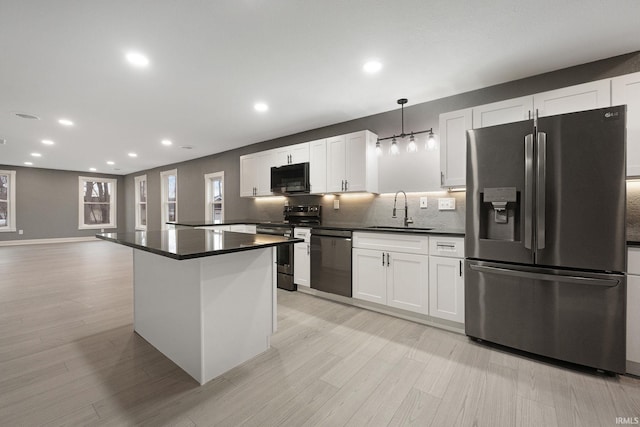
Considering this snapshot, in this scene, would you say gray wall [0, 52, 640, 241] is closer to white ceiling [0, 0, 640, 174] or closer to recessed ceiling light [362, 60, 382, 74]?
white ceiling [0, 0, 640, 174]

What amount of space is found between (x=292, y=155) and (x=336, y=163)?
2.89 ft

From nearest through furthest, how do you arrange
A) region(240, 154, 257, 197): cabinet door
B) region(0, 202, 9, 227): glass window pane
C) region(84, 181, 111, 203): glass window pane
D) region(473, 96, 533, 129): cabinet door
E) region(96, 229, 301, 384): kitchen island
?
region(96, 229, 301, 384): kitchen island → region(473, 96, 533, 129): cabinet door → region(240, 154, 257, 197): cabinet door → region(0, 202, 9, 227): glass window pane → region(84, 181, 111, 203): glass window pane

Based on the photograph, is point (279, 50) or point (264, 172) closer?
point (279, 50)

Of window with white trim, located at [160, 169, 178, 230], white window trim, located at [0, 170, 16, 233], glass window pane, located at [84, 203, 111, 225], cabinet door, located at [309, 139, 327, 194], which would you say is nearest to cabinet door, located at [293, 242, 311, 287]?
cabinet door, located at [309, 139, 327, 194]

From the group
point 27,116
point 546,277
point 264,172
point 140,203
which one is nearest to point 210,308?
point 546,277

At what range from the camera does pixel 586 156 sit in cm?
187

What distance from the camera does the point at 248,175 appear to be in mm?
4973

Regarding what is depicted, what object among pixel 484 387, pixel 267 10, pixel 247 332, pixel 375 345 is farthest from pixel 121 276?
pixel 484 387

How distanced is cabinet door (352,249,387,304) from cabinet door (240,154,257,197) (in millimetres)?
2607

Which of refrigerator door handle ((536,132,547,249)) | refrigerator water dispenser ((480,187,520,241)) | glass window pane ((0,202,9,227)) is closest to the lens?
refrigerator door handle ((536,132,547,249))

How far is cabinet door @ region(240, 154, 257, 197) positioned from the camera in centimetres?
487

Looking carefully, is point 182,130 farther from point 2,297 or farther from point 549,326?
point 549,326

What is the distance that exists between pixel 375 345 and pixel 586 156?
2121mm

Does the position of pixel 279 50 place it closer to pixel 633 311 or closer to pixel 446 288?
pixel 446 288
